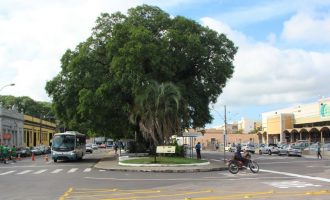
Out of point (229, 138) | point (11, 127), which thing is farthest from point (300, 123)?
point (11, 127)

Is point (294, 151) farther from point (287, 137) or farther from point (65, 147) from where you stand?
point (287, 137)

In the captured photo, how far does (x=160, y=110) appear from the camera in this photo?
37.2 metres

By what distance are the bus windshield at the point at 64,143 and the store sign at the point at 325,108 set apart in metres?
42.5

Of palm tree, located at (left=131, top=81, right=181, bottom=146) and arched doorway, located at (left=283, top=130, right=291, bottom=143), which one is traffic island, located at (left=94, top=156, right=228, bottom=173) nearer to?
palm tree, located at (left=131, top=81, right=181, bottom=146)

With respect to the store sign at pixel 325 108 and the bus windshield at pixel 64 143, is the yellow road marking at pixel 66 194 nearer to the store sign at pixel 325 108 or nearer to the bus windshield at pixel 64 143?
the bus windshield at pixel 64 143

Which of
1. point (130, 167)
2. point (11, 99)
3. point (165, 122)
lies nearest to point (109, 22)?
point (165, 122)

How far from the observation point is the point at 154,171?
30969 millimetres

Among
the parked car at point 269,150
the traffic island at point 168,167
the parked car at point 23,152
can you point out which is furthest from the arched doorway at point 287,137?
the traffic island at point 168,167

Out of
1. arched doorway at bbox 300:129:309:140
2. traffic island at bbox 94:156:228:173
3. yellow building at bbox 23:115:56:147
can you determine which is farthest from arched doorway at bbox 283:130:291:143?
traffic island at bbox 94:156:228:173

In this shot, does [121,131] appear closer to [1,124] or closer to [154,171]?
[154,171]

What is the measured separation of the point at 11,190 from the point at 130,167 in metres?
14.1

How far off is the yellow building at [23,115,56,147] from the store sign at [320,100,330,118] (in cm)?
4630

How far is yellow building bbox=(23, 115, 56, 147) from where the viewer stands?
98056mm

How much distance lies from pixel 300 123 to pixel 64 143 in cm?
5319
